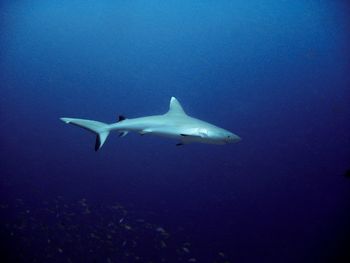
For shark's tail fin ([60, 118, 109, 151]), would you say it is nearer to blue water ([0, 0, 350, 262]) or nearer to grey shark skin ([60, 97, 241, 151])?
grey shark skin ([60, 97, 241, 151])

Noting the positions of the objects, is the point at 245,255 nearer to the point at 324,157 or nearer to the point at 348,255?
the point at 348,255

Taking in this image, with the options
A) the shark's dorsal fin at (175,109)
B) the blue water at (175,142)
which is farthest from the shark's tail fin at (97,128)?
the blue water at (175,142)

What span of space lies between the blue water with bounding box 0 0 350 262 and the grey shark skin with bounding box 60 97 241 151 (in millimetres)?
2805

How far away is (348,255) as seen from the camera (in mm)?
9148

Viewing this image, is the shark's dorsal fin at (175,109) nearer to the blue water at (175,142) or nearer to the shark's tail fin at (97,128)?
the shark's tail fin at (97,128)

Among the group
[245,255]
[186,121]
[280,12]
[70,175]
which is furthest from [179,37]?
[186,121]

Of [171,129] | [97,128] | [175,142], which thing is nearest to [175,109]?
[171,129]

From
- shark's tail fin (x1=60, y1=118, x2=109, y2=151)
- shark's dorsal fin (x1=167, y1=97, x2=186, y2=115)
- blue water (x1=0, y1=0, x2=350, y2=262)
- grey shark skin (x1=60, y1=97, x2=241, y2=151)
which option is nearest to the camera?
grey shark skin (x1=60, y1=97, x2=241, y2=151)

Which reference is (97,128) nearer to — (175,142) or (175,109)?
(175,109)

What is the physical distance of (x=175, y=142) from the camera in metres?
23.8

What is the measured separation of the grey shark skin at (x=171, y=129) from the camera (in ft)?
18.9

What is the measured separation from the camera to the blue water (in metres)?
10.3

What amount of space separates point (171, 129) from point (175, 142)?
58.3ft

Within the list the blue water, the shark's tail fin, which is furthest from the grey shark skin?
the blue water
